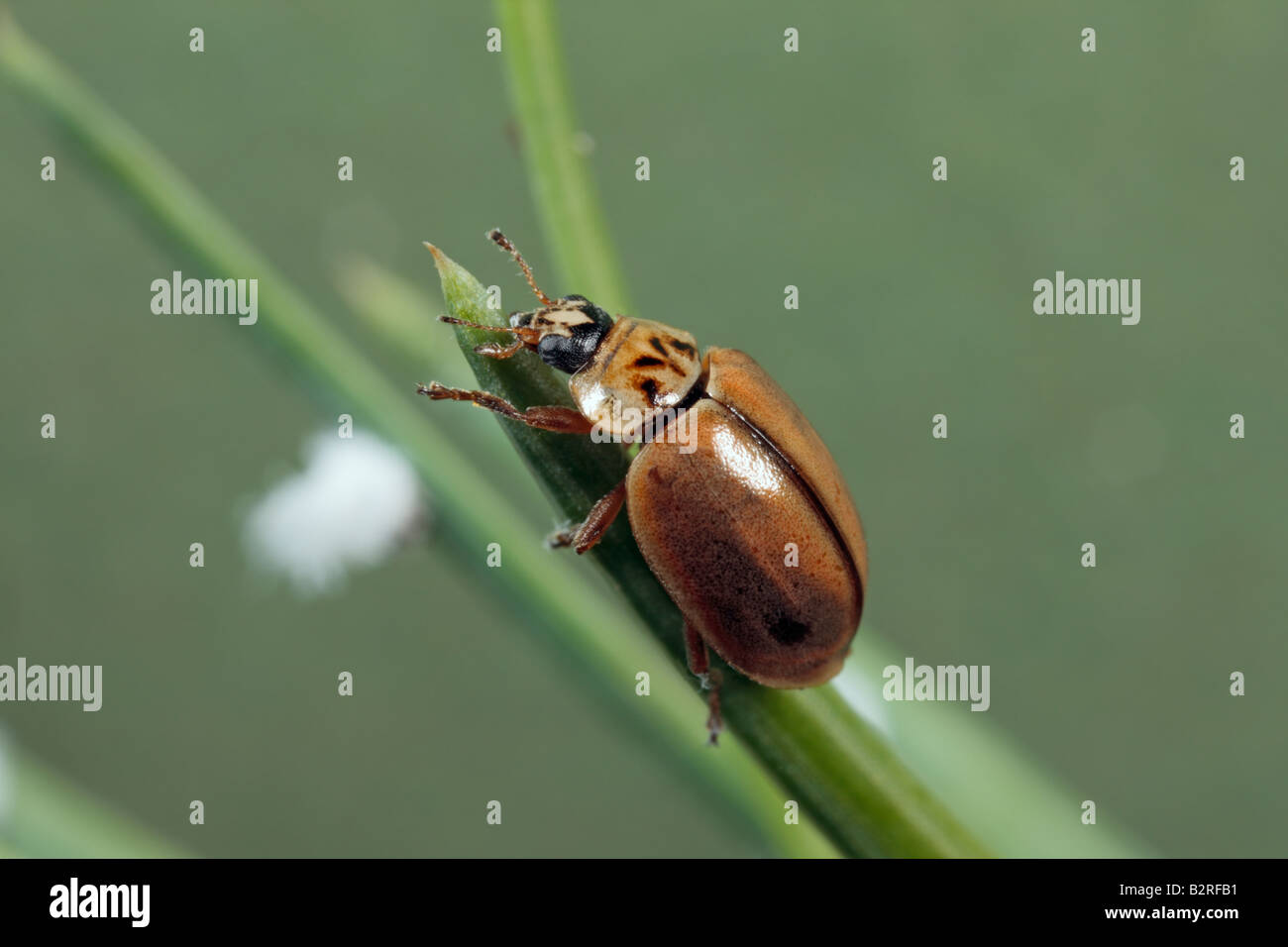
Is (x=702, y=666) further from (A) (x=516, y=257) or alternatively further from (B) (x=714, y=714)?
(A) (x=516, y=257)

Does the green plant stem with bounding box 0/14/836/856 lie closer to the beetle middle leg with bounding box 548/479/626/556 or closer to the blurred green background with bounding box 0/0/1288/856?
the beetle middle leg with bounding box 548/479/626/556

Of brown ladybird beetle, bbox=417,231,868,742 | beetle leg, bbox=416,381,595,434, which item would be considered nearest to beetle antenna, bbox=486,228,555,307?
brown ladybird beetle, bbox=417,231,868,742

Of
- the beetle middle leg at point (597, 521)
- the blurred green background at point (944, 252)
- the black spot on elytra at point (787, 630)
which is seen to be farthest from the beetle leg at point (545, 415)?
the blurred green background at point (944, 252)

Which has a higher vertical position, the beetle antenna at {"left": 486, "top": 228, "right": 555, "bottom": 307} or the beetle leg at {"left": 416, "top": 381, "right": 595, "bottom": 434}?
the beetle antenna at {"left": 486, "top": 228, "right": 555, "bottom": 307}

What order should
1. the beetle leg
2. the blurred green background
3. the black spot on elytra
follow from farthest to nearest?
1. the blurred green background
2. the black spot on elytra
3. the beetle leg

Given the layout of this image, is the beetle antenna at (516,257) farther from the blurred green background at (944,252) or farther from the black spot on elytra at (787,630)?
the blurred green background at (944,252)

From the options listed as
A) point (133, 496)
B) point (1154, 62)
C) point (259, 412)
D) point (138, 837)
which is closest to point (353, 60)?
point (259, 412)

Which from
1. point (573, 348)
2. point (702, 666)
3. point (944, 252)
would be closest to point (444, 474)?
point (573, 348)
